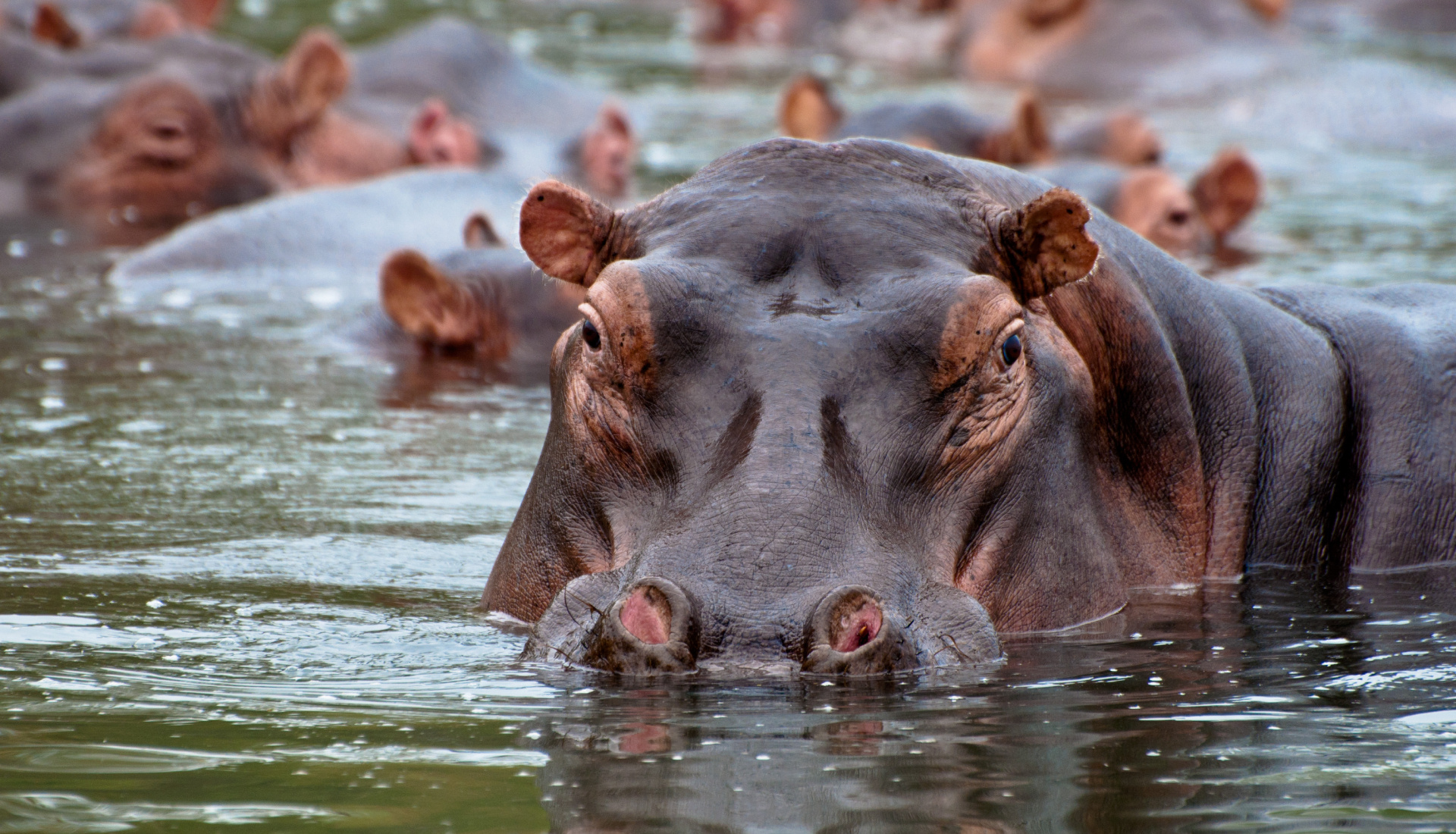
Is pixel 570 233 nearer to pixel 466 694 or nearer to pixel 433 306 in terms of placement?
pixel 466 694

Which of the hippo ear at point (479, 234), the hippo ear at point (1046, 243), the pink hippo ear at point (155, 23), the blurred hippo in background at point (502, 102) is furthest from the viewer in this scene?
the pink hippo ear at point (155, 23)

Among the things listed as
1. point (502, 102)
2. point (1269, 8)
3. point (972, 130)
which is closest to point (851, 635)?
point (972, 130)

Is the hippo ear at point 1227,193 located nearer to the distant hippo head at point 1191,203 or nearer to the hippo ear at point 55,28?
the distant hippo head at point 1191,203

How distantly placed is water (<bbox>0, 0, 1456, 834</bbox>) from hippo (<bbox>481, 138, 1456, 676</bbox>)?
0.41 ft

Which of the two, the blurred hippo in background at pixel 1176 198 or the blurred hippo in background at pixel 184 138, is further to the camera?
the blurred hippo in background at pixel 184 138

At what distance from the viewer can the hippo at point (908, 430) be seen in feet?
12.8

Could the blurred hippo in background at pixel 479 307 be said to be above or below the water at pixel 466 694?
above

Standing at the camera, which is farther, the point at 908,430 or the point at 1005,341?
the point at 1005,341

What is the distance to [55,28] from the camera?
1416 centimetres

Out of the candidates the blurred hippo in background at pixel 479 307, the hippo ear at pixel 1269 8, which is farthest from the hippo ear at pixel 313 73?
the hippo ear at pixel 1269 8

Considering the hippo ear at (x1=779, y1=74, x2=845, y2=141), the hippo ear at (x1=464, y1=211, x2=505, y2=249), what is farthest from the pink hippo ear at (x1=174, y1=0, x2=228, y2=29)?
the hippo ear at (x1=464, y1=211, x2=505, y2=249)

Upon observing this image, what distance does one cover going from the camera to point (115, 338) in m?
9.16

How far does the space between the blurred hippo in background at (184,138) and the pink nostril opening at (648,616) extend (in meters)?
8.53

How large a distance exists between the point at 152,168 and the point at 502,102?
3854 millimetres
